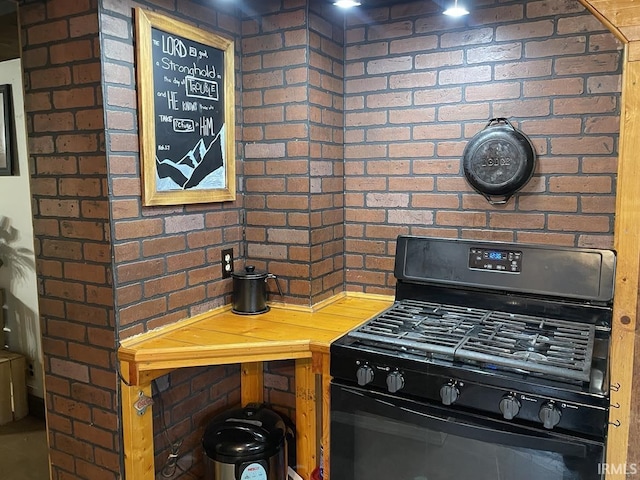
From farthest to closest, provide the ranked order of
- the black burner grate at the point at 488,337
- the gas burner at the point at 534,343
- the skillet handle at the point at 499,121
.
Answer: the skillet handle at the point at 499,121 < the gas burner at the point at 534,343 < the black burner grate at the point at 488,337

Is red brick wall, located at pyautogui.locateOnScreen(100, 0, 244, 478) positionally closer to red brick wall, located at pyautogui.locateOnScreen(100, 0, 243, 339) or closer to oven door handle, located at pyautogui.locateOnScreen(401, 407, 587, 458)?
red brick wall, located at pyautogui.locateOnScreen(100, 0, 243, 339)

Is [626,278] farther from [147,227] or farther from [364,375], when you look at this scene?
[147,227]

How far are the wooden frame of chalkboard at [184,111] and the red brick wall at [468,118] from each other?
580 mm

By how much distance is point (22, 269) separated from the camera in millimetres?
3209

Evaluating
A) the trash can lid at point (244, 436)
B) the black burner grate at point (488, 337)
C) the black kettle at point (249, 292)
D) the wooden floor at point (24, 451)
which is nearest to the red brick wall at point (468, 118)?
the black burner grate at point (488, 337)

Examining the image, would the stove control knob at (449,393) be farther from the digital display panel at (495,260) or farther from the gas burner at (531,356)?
the digital display panel at (495,260)

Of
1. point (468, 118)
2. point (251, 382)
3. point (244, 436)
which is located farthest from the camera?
point (251, 382)

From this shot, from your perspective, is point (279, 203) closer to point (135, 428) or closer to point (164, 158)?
point (164, 158)

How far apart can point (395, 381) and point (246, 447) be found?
73 cm

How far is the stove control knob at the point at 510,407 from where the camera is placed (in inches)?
57.6

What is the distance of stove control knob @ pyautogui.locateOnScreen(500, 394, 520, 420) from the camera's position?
146 centimetres

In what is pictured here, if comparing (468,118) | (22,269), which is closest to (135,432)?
(468,118)

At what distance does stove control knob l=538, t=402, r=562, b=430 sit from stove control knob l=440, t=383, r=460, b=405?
236 mm

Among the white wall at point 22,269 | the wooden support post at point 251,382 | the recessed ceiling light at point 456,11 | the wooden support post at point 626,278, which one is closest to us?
the wooden support post at point 626,278
